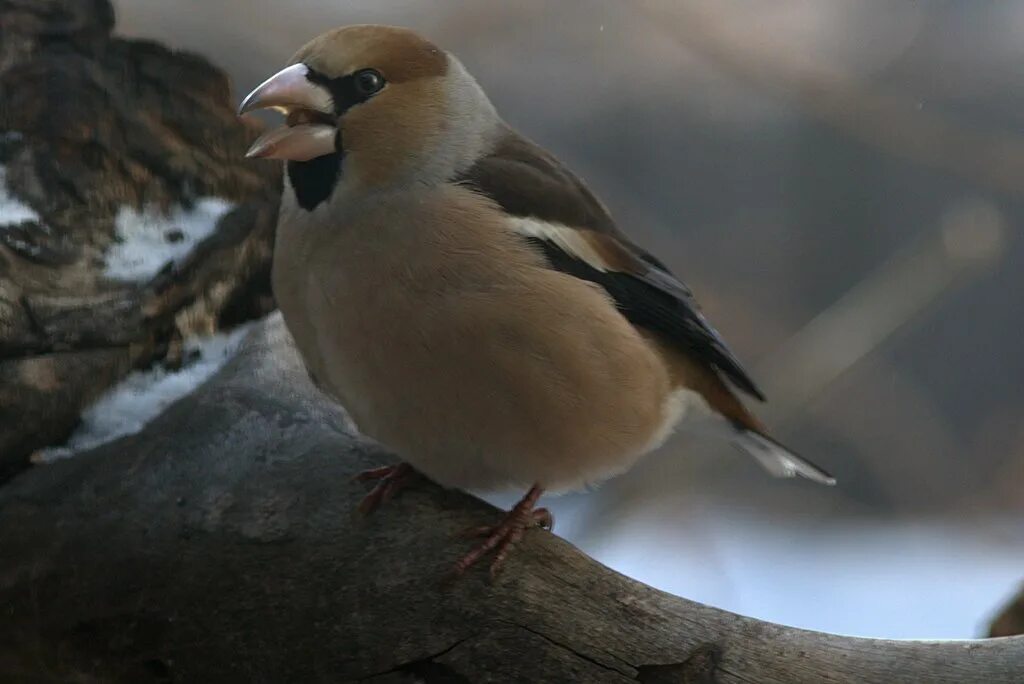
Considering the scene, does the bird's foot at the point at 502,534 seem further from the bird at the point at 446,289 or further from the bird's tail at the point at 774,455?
the bird's tail at the point at 774,455

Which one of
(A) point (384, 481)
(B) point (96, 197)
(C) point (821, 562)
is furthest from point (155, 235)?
(C) point (821, 562)

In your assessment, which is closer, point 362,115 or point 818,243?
point 362,115

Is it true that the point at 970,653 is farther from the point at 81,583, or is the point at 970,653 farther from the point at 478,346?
the point at 81,583

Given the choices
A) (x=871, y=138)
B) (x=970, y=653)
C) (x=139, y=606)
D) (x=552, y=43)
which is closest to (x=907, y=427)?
(x=871, y=138)

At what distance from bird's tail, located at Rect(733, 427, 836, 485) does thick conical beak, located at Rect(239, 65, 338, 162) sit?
0.71 meters

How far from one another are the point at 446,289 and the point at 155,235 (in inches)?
21.3

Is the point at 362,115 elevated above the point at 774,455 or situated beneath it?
elevated above

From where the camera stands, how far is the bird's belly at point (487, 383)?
3.68ft

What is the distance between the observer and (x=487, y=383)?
113cm

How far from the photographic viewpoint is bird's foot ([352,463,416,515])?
1199 mm

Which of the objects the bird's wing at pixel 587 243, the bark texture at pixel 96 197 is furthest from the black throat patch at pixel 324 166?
the bark texture at pixel 96 197

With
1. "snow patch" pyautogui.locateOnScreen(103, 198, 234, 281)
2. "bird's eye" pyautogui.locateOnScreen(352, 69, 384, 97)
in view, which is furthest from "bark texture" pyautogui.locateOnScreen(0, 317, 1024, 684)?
"bird's eye" pyautogui.locateOnScreen(352, 69, 384, 97)

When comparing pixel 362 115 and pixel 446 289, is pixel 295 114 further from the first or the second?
pixel 446 289

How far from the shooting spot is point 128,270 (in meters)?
1.40
